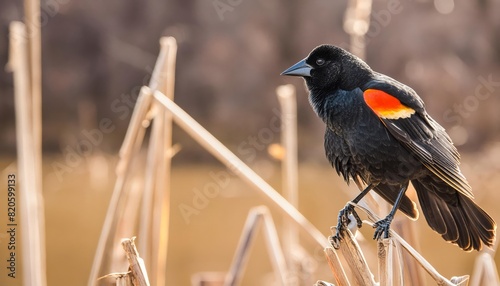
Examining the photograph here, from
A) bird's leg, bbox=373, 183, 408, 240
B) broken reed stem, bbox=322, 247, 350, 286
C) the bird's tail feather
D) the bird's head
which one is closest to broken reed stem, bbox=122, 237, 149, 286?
broken reed stem, bbox=322, 247, 350, 286

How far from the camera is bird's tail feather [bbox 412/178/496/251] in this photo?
2.51 m

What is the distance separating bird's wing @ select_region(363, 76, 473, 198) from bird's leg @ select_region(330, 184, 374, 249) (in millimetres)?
233

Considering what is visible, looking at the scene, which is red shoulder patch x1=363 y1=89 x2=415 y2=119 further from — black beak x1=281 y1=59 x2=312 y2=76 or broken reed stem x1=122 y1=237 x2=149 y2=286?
broken reed stem x1=122 y1=237 x2=149 y2=286

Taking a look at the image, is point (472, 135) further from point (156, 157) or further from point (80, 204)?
point (156, 157)

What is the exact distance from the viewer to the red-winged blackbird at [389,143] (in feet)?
8.23

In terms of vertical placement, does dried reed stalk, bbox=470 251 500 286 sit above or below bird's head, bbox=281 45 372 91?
below

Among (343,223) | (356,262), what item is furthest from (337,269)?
(343,223)

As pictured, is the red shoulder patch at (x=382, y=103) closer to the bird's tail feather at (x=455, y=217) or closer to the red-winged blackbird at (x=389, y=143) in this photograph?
the red-winged blackbird at (x=389, y=143)

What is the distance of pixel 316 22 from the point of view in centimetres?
995

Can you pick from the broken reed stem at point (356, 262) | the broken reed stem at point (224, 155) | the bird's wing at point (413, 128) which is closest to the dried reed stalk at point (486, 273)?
the bird's wing at point (413, 128)

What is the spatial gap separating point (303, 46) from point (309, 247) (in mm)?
3869

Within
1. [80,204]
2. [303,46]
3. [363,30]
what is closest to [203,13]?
[303,46]

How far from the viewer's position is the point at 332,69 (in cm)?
262

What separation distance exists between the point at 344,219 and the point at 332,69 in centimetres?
52
